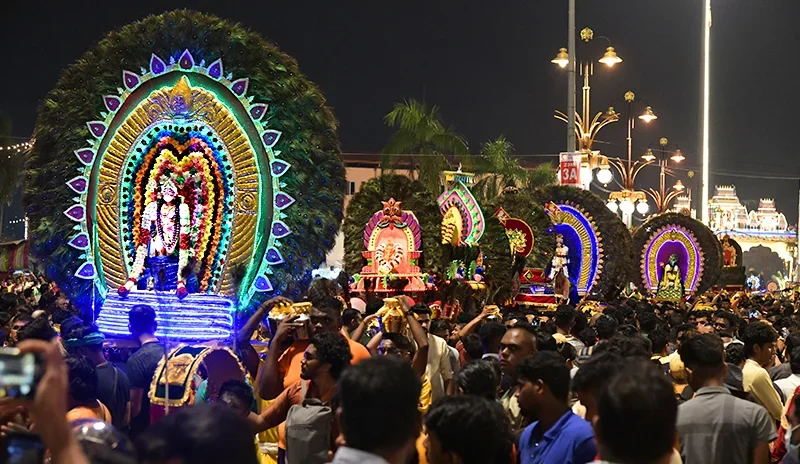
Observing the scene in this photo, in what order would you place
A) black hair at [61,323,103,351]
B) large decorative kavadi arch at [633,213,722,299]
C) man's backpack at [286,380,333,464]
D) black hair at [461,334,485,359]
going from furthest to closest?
large decorative kavadi arch at [633,213,722,299] < black hair at [461,334,485,359] < black hair at [61,323,103,351] < man's backpack at [286,380,333,464]

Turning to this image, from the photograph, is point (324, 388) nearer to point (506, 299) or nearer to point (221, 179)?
point (221, 179)

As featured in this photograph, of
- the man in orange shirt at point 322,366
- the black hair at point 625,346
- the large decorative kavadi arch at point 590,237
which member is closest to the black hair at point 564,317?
the black hair at point 625,346

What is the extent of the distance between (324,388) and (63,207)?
8.71 metres

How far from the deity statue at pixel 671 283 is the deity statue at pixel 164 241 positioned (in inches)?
805

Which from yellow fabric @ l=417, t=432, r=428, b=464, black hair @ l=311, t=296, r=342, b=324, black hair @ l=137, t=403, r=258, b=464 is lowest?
yellow fabric @ l=417, t=432, r=428, b=464

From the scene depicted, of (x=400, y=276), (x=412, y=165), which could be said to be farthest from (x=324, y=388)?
(x=412, y=165)

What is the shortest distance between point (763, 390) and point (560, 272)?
1845 centimetres

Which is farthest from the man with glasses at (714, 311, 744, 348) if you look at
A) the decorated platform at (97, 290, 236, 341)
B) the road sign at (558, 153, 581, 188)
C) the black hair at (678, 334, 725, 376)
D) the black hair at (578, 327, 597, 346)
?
the road sign at (558, 153, 581, 188)

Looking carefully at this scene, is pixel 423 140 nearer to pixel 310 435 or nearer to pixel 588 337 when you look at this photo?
pixel 588 337

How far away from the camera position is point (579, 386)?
5.08 meters

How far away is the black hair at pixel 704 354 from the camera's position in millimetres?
5859

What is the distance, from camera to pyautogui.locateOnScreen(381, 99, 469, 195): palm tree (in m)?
32.8

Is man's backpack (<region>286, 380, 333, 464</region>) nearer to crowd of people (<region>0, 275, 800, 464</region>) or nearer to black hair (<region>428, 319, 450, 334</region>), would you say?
crowd of people (<region>0, 275, 800, 464</region>)

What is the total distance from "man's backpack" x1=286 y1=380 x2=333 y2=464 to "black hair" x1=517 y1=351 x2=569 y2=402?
1087 mm
